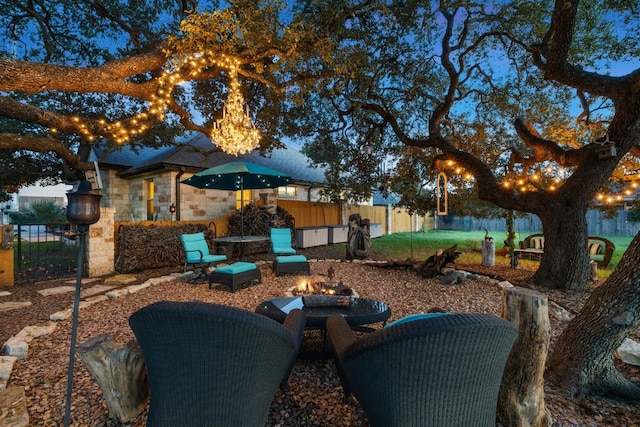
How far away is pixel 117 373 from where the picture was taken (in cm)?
195

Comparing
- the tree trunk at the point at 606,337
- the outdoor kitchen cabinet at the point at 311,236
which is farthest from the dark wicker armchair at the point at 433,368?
the outdoor kitchen cabinet at the point at 311,236

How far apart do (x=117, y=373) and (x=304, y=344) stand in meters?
1.81

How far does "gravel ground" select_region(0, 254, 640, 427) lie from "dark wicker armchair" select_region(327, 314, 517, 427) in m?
0.77

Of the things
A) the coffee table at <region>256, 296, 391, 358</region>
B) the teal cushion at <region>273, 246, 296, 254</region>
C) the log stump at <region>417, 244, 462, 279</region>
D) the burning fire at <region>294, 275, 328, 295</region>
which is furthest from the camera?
the teal cushion at <region>273, 246, 296, 254</region>

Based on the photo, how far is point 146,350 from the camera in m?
1.61

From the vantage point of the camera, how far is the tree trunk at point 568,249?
17.6 ft

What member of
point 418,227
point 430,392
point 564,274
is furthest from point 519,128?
point 418,227

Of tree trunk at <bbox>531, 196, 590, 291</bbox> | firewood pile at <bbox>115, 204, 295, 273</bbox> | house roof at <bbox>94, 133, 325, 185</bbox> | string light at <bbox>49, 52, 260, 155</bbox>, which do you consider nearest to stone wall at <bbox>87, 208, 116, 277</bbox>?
firewood pile at <bbox>115, 204, 295, 273</bbox>

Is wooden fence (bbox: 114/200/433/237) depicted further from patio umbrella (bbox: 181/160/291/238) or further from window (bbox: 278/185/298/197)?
patio umbrella (bbox: 181/160/291/238)

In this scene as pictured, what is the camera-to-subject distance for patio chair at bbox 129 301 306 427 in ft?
4.71

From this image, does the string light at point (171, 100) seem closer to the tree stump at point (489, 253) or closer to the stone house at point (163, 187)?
the stone house at point (163, 187)

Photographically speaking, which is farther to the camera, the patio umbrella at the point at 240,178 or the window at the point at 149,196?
the window at the point at 149,196

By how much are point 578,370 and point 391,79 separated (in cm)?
753

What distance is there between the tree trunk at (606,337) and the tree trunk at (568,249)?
3.59 metres
